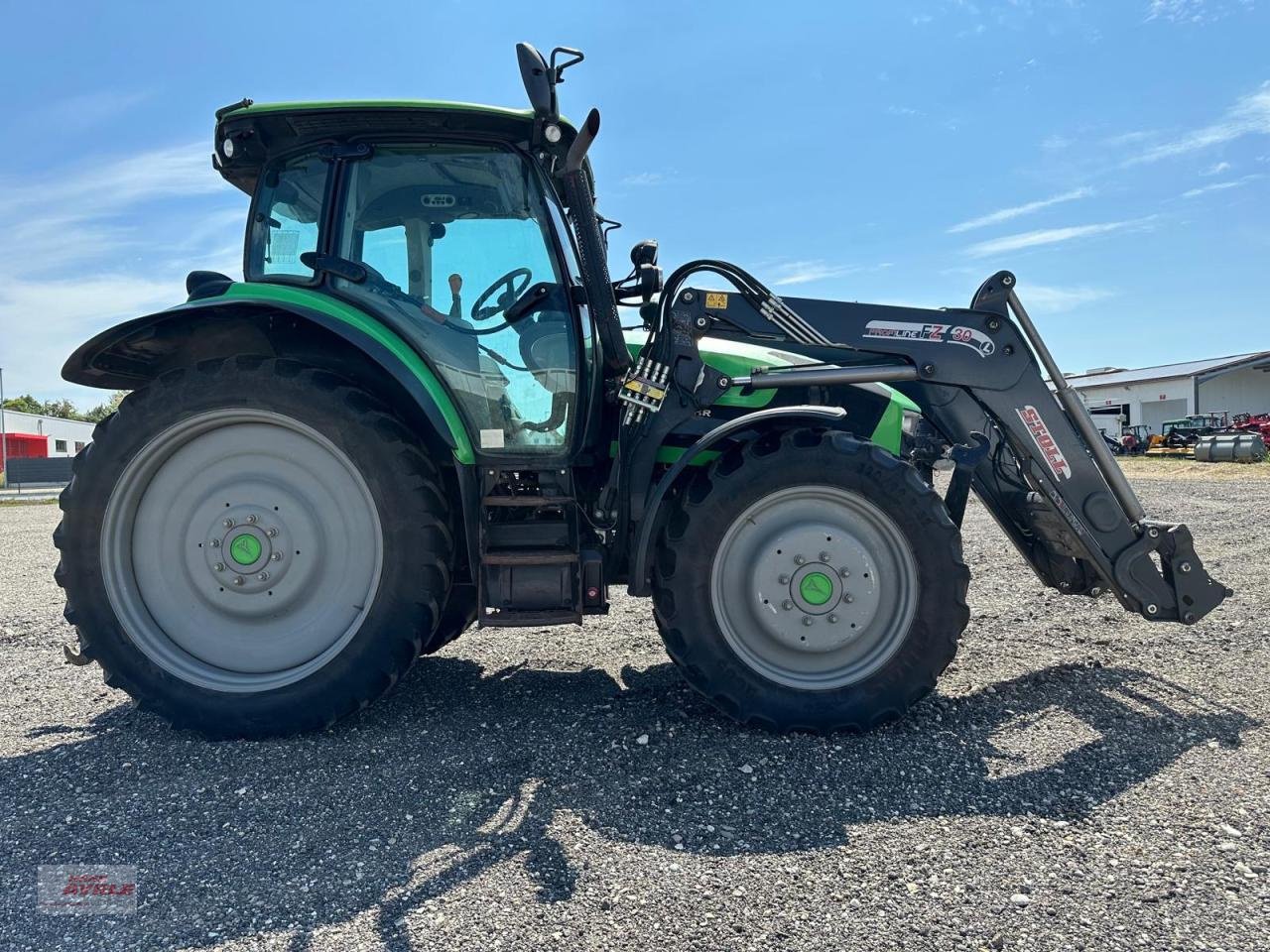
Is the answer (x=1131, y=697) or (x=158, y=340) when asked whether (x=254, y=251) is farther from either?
(x=1131, y=697)

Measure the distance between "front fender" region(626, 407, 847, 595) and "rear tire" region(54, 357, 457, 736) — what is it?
799 millimetres

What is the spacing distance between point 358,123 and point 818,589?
2791 mm

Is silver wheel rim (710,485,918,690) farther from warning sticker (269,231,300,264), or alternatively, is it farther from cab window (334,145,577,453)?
warning sticker (269,231,300,264)

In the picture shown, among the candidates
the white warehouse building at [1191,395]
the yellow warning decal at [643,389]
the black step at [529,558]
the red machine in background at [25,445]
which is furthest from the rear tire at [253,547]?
the red machine in background at [25,445]

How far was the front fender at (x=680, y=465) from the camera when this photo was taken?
3402 millimetres

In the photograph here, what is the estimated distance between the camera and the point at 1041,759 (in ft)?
10.2

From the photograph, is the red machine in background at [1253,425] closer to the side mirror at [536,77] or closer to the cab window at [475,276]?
the cab window at [475,276]

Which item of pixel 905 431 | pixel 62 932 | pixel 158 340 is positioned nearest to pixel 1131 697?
pixel 905 431

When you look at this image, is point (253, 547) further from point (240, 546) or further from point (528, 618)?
point (528, 618)

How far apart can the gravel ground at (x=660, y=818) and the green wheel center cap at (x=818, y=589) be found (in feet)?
1.81

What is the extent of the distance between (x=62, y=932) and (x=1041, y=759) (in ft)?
10.4

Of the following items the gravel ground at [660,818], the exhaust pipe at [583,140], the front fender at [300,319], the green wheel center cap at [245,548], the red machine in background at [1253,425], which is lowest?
the gravel ground at [660,818]

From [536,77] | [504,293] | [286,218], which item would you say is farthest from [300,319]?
[536,77]

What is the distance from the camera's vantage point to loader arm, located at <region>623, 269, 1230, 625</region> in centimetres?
369
